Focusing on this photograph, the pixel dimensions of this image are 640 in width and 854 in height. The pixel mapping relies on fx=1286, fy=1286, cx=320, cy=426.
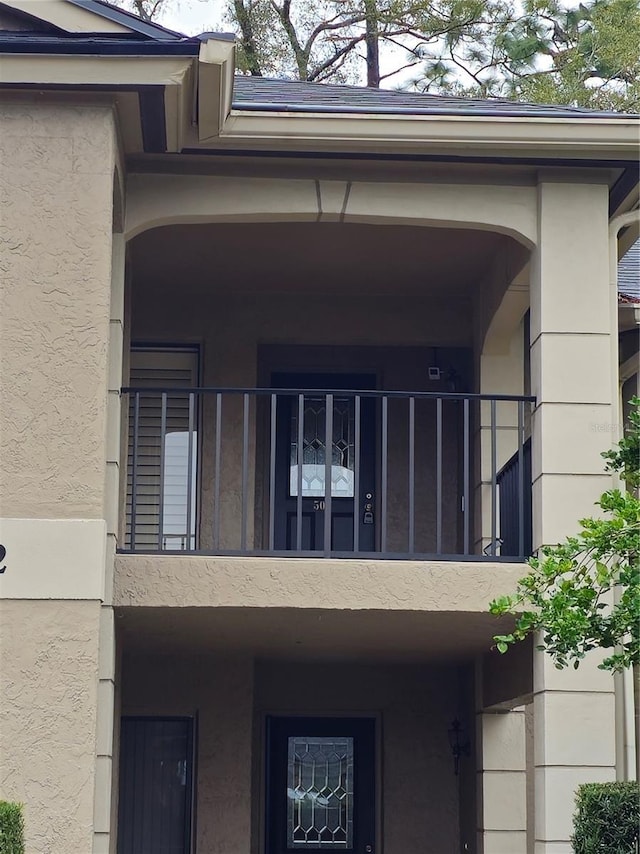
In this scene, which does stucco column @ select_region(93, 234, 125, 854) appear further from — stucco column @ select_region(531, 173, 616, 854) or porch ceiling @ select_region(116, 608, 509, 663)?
stucco column @ select_region(531, 173, 616, 854)

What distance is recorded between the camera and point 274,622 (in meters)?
8.76

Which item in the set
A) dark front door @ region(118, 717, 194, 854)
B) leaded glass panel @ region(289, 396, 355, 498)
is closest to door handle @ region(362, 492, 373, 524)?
leaded glass panel @ region(289, 396, 355, 498)

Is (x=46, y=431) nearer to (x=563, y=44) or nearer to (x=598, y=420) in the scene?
(x=598, y=420)

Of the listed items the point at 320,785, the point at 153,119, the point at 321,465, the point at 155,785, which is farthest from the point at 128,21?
the point at 320,785

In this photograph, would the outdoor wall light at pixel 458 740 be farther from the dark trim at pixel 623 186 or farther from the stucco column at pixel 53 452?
the dark trim at pixel 623 186

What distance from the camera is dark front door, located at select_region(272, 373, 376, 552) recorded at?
36.9 ft

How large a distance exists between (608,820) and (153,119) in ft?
16.4

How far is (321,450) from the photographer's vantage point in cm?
A: 1128

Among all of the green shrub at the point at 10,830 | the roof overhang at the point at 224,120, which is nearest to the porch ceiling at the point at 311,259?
the roof overhang at the point at 224,120

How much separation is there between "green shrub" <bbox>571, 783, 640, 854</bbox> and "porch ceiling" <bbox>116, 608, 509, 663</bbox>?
1425 mm

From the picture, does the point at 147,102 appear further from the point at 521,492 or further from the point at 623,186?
the point at 521,492

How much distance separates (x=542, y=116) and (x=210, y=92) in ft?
7.21

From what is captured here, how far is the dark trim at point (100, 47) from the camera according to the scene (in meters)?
7.44

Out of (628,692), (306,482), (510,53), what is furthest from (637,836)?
(510,53)
